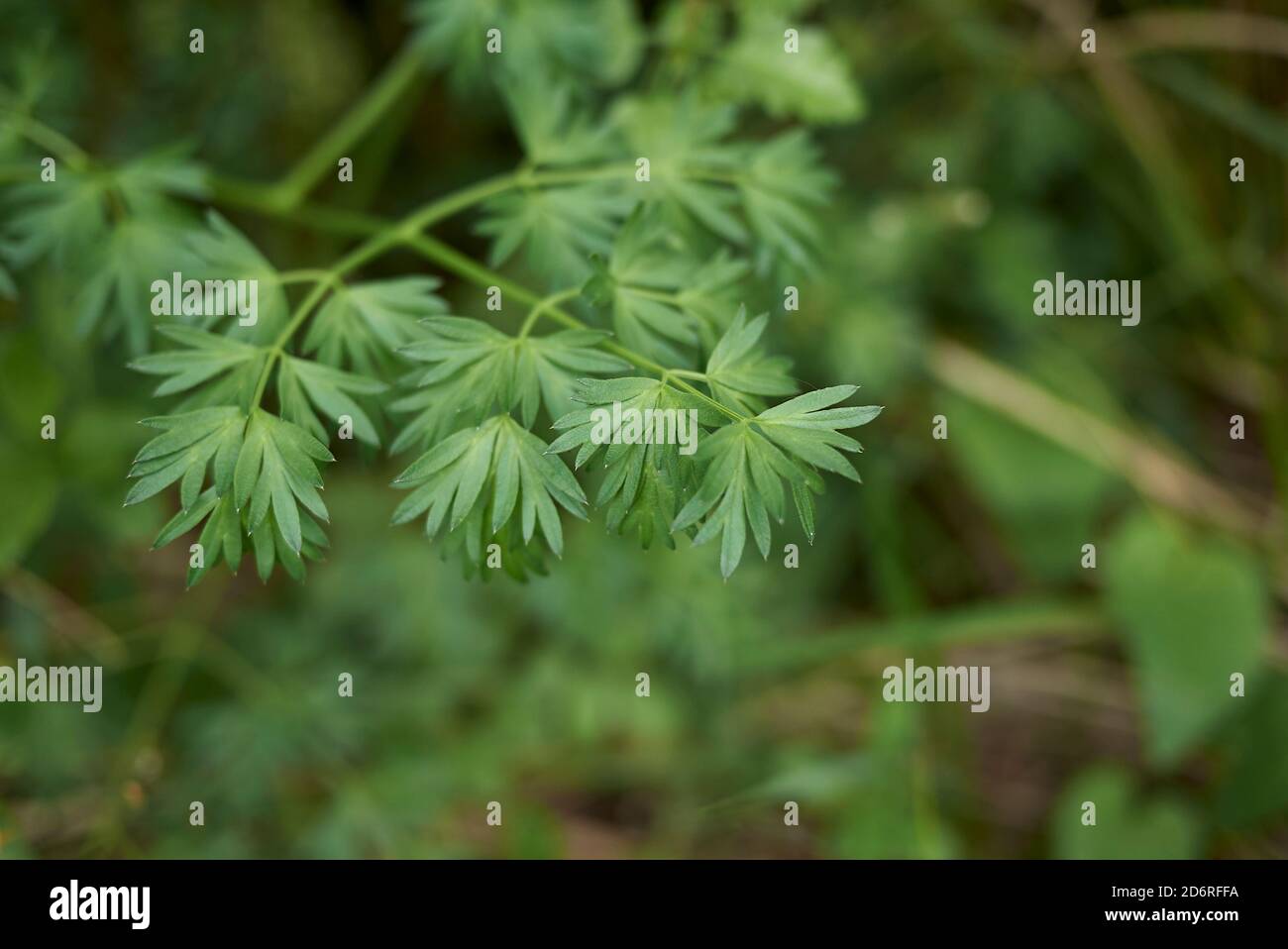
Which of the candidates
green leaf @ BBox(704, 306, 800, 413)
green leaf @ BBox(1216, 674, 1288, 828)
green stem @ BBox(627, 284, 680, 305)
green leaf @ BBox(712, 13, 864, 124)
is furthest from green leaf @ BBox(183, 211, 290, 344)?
green leaf @ BBox(1216, 674, 1288, 828)

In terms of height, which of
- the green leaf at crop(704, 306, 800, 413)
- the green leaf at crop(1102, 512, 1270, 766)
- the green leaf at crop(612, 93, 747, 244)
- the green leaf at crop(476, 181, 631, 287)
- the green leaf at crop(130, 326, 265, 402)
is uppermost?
the green leaf at crop(612, 93, 747, 244)

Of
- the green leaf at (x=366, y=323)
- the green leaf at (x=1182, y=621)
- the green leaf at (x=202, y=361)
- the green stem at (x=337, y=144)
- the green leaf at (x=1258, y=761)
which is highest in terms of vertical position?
the green stem at (x=337, y=144)

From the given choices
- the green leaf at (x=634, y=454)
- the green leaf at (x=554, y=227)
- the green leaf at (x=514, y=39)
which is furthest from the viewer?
the green leaf at (x=514, y=39)

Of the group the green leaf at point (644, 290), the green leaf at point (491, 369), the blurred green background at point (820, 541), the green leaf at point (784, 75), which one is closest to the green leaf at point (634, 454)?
the green leaf at point (491, 369)

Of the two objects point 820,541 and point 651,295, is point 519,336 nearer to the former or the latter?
point 651,295

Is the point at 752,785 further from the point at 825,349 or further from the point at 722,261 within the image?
the point at 722,261

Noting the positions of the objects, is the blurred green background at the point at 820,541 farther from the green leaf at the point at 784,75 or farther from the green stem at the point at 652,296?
the green stem at the point at 652,296

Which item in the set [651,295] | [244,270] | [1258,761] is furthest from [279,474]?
[1258,761]

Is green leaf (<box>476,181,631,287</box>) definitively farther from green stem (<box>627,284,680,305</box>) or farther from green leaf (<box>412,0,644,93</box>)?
green leaf (<box>412,0,644,93</box>)
